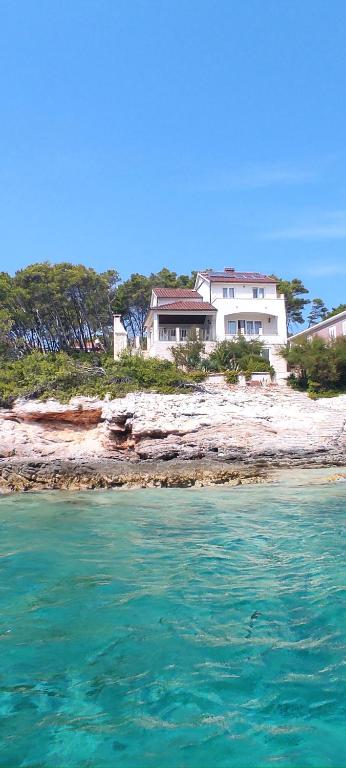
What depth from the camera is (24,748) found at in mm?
3367

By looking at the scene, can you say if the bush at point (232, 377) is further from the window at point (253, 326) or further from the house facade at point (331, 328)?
the window at point (253, 326)

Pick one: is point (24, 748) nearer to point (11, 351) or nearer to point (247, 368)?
point (247, 368)

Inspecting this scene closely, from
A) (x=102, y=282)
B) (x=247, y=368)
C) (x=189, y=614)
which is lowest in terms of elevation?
(x=189, y=614)

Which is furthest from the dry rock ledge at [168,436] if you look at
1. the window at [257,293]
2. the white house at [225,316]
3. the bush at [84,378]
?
the window at [257,293]

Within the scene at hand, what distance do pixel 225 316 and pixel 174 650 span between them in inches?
1355

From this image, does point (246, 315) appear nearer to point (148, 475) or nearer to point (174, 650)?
point (148, 475)

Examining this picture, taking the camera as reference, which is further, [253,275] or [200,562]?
[253,275]

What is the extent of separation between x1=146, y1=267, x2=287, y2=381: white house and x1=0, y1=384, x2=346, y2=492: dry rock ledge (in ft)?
34.3

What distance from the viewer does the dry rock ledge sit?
21609mm

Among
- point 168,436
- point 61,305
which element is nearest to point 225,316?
point 61,305

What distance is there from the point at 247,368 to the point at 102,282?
1650 cm

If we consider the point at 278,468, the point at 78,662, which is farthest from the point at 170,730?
the point at 278,468

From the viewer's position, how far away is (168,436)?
24.2m

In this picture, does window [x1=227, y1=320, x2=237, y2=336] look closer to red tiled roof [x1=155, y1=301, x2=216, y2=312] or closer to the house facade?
red tiled roof [x1=155, y1=301, x2=216, y2=312]
